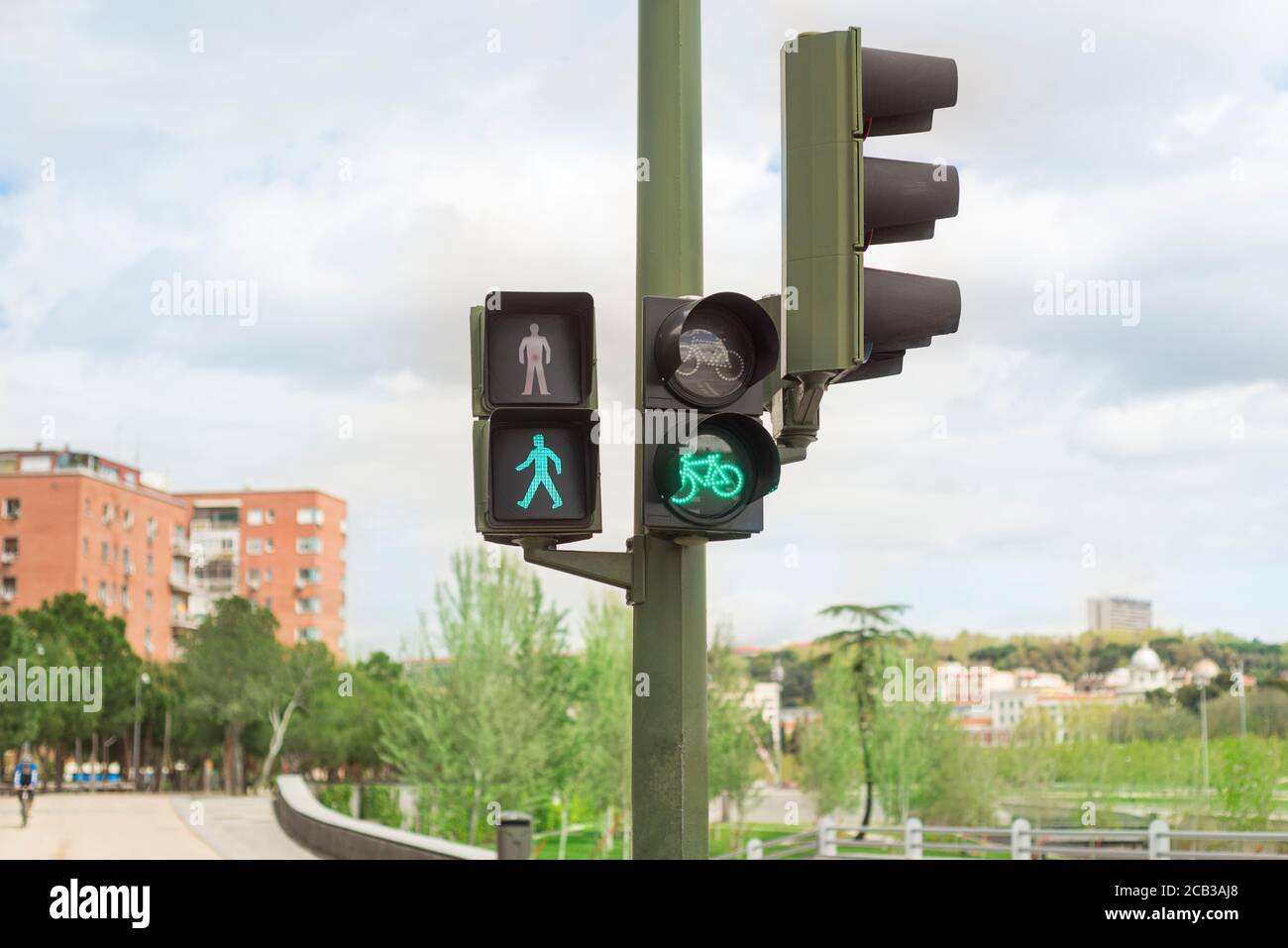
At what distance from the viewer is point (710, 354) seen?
4.56 metres

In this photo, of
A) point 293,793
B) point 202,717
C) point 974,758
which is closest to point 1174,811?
point 974,758

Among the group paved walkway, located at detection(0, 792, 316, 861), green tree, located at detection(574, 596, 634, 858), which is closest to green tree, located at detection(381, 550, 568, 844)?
green tree, located at detection(574, 596, 634, 858)

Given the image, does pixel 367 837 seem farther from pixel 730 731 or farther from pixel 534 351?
pixel 730 731

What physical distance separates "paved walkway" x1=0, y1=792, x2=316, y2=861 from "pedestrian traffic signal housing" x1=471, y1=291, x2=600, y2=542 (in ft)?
57.4

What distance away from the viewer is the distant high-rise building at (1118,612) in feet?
454

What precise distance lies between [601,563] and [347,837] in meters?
16.2

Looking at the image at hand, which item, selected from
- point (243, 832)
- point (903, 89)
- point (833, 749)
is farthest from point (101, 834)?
point (903, 89)

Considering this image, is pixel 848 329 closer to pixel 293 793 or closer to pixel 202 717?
pixel 293 793

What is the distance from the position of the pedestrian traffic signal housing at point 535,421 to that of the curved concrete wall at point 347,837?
10.8m

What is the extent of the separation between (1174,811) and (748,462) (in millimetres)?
43898

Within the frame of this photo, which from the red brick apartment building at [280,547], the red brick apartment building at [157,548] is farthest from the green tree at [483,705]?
the red brick apartment building at [280,547]

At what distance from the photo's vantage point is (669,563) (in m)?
4.73

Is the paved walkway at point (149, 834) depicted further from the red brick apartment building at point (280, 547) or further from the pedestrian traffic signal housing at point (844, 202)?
the red brick apartment building at point (280, 547)

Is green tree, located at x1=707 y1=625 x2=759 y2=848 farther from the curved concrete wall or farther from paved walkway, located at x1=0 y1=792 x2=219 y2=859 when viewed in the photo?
the curved concrete wall
